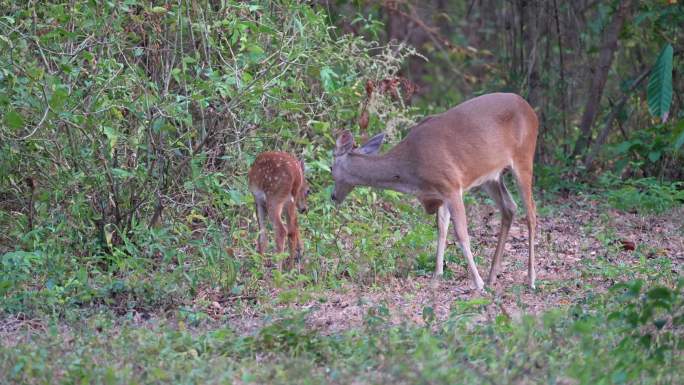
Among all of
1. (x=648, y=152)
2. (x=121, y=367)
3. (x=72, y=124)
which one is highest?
(x=72, y=124)

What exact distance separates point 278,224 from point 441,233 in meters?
1.32

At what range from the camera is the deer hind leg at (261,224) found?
343 inches

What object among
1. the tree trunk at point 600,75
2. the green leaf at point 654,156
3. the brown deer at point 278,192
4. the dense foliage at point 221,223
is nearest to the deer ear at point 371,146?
the brown deer at point 278,192

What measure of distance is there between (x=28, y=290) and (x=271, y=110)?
298 cm

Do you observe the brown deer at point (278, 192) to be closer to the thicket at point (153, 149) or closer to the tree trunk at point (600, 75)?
the thicket at point (153, 149)

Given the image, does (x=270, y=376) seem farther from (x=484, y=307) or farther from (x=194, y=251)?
(x=194, y=251)

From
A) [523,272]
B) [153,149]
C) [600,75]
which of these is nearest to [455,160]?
[523,272]

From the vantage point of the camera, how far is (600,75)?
12984 millimetres

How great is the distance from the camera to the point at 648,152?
39.2 feet

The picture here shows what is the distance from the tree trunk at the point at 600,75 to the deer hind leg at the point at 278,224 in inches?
204

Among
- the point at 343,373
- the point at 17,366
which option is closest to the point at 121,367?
the point at 17,366

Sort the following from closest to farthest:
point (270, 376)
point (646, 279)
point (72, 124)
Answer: point (270, 376) → point (72, 124) → point (646, 279)

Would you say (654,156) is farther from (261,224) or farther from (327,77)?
(261,224)

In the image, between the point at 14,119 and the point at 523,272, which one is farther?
the point at 523,272
